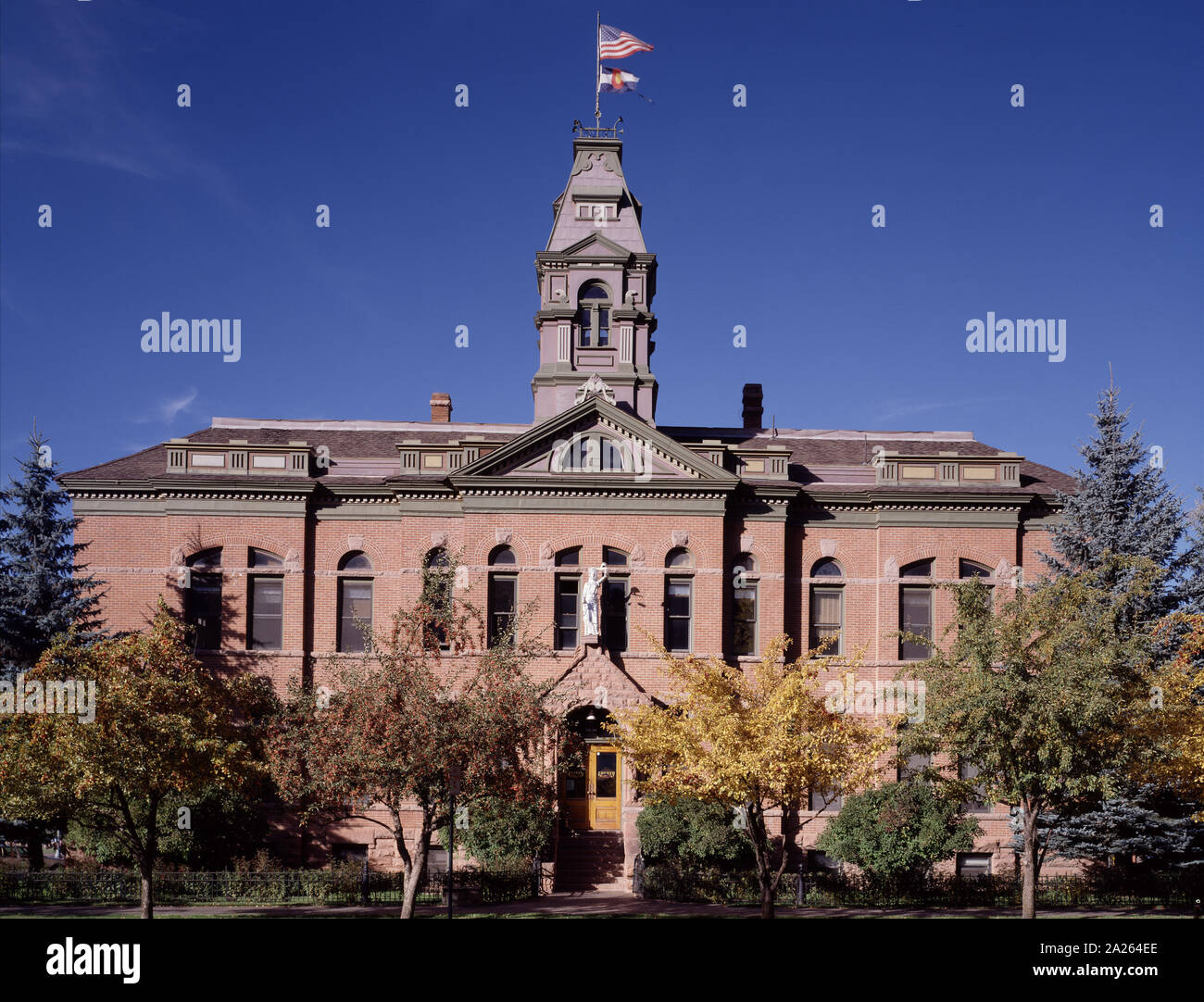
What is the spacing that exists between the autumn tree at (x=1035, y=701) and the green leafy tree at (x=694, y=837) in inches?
241

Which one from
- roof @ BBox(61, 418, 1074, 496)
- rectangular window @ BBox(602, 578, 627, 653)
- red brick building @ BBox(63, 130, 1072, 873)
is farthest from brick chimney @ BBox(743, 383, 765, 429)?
rectangular window @ BBox(602, 578, 627, 653)

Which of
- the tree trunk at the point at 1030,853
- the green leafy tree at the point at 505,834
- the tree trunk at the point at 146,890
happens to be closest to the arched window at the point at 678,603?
the green leafy tree at the point at 505,834

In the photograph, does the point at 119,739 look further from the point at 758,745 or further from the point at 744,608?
the point at 744,608

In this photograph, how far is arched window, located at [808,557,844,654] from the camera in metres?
33.5

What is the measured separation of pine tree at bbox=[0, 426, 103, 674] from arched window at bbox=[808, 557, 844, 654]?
20923 millimetres

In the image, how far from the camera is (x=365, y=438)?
36938 millimetres

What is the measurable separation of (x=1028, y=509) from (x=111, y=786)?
87.3ft

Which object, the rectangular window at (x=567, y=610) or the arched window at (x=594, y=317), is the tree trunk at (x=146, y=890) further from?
the arched window at (x=594, y=317)

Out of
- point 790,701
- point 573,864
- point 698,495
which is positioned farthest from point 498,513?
point 790,701

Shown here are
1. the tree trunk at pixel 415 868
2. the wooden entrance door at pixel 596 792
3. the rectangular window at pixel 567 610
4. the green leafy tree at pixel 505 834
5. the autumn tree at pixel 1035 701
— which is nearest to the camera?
the autumn tree at pixel 1035 701

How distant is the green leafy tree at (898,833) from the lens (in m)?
27.2

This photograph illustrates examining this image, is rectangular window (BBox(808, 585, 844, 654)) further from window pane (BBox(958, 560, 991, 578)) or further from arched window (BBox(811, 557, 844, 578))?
window pane (BBox(958, 560, 991, 578))

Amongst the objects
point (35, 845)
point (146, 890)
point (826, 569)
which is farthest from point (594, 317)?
point (35, 845)

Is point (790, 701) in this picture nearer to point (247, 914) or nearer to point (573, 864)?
point (573, 864)
